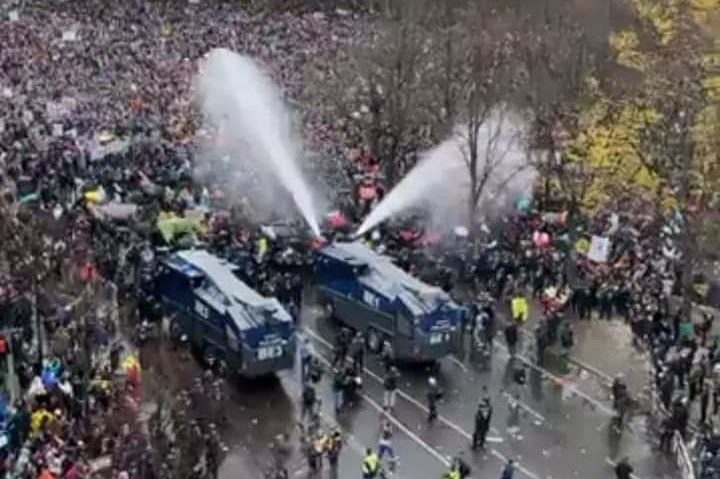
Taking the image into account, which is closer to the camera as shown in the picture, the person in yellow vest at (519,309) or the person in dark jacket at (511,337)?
the person in dark jacket at (511,337)

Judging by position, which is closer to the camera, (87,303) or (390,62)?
(87,303)

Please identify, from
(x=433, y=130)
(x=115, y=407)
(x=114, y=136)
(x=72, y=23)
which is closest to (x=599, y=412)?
(x=115, y=407)

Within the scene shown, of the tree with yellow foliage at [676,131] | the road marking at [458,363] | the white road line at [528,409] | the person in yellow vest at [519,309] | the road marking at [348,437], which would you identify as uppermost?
the tree with yellow foliage at [676,131]

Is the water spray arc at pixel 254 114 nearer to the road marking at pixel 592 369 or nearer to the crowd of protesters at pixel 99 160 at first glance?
the crowd of protesters at pixel 99 160

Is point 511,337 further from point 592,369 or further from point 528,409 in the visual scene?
point 528,409

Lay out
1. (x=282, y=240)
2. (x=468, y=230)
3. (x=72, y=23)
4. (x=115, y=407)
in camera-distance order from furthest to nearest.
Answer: (x=72, y=23)
(x=468, y=230)
(x=282, y=240)
(x=115, y=407)

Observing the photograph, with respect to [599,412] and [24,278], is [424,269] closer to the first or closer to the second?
[599,412]

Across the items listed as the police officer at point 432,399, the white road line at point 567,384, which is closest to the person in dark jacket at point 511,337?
the white road line at point 567,384
